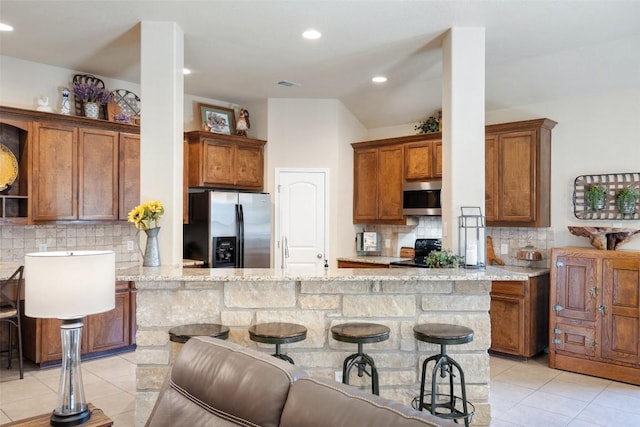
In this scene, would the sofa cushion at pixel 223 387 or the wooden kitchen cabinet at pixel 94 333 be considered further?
the wooden kitchen cabinet at pixel 94 333

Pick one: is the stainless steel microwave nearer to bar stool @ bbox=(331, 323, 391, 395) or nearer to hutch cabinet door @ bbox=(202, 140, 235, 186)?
hutch cabinet door @ bbox=(202, 140, 235, 186)

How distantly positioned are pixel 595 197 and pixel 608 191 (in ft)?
0.47

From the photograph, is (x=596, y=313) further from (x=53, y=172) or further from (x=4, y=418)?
(x=53, y=172)

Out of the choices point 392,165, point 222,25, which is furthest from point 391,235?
point 222,25

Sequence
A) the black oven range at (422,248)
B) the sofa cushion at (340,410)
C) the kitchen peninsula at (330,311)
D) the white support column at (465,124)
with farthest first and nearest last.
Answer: the black oven range at (422,248) → the white support column at (465,124) → the kitchen peninsula at (330,311) → the sofa cushion at (340,410)

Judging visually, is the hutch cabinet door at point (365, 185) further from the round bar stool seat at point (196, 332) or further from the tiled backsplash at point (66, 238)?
the round bar stool seat at point (196, 332)

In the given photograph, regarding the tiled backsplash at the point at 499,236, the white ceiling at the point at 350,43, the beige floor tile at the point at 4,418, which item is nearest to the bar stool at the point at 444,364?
the white ceiling at the point at 350,43

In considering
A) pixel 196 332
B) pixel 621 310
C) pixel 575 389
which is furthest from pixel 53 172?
pixel 621 310

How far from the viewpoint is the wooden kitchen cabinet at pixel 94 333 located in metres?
4.25

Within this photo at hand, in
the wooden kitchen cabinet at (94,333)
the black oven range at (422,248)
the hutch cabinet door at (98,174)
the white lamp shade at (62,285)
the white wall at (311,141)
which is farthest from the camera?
the white wall at (311,141)

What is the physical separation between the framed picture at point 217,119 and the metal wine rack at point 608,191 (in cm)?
395

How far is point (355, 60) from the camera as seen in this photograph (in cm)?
440

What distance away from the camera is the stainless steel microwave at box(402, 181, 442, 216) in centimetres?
542

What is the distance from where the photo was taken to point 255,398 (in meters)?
1.47
